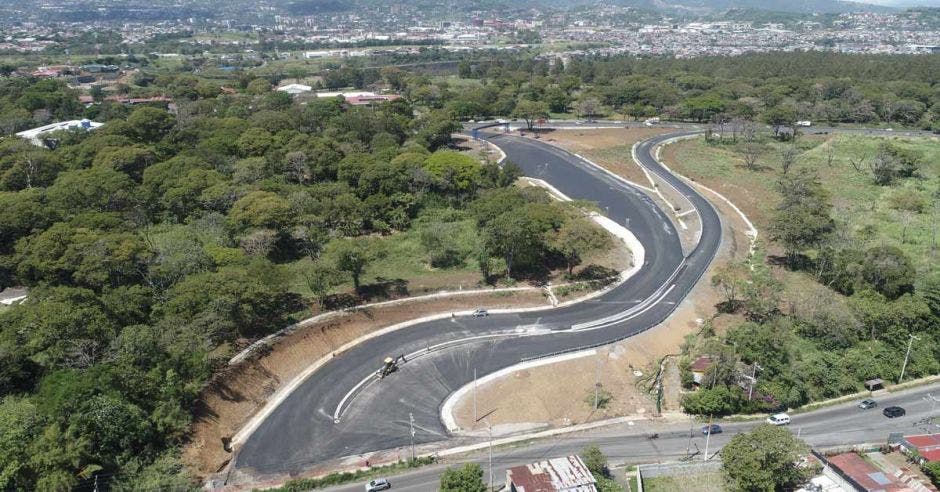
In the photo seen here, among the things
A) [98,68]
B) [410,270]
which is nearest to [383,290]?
[410,270]

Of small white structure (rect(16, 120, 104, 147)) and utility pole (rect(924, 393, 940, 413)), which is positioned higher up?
small white structure (rect(16, 120, 104, 147))

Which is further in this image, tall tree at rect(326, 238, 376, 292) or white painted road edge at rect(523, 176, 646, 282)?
white painted road edge at rect(523, 176, 646, 282)

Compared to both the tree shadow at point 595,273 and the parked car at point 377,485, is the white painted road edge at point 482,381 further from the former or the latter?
the tree shadow at point 595,273

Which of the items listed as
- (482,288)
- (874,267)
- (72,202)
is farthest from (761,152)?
(72,202)

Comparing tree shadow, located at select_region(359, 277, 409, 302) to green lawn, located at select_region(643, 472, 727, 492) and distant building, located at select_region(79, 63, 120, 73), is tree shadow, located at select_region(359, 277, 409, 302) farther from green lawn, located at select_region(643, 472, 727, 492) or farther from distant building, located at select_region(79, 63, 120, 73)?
distant building, located at select_region(79, 63, 120, 73)

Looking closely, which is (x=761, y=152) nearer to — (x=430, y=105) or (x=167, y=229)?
(x=430, y=105)

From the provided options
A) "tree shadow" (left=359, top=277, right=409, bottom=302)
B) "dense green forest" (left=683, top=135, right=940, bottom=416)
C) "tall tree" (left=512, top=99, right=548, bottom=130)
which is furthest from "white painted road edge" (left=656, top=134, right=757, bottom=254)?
"tree shadow" (left=359, top=277, right=409, bottom=302)

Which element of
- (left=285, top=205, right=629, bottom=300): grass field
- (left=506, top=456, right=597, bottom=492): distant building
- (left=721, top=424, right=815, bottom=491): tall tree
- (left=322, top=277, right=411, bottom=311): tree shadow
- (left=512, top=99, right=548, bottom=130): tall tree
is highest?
(left=512, top=99, right=548, bottom=130): tall tree

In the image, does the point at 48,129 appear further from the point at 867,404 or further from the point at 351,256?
the point at 867,404
